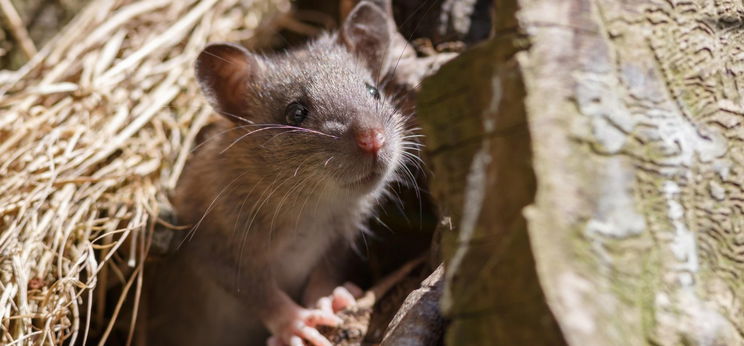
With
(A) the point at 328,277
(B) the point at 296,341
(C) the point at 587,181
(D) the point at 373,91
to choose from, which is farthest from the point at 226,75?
(C) the point at 587,181

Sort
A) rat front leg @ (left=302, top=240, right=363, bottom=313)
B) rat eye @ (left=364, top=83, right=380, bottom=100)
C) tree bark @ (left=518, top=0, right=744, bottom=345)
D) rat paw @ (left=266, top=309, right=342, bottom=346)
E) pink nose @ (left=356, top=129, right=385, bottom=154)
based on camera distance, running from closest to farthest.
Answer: tree bark @ (left=518, top=0, right=744, bottom=345) → pink nose @ (left=356, top=129, right=385, bottom=154) → rat paw @ (left=266, top=309, right=342, bottom=346) → rat eye @ (left=364, top=83, right=380, bottom=100) → rat front leg @ (left=302, top=240, right=363, bottom=313)

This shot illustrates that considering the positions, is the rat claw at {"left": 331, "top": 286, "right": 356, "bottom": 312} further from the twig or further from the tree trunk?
the twig

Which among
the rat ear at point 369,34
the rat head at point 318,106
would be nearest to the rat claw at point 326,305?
the rat head at point 318,106

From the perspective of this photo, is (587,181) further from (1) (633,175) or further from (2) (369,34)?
(2) (369,34)

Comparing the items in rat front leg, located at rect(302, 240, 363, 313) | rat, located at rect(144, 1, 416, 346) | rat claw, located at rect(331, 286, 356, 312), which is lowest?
rat front leg, located at rect(302, 240, 363, 313)

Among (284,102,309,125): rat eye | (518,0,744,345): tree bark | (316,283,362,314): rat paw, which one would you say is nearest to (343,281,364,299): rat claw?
(316,283,362,314): rat paw

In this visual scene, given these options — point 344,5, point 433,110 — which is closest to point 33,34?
point 344,5

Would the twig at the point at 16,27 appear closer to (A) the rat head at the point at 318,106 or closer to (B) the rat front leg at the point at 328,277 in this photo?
(A) the rat head at the point at 318,106

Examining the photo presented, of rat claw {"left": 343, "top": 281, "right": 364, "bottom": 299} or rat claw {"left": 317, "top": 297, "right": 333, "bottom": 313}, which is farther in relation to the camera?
rat claw {"left": 343, "top": 281, "right": 364, "bottom": 299}
